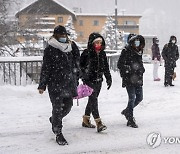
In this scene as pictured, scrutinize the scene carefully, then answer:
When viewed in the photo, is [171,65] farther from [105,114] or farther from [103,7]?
[103,7]

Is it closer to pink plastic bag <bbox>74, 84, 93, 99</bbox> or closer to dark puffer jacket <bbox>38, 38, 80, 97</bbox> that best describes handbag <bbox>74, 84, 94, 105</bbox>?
pink plastic bag <bbox>74, 84, 93, 99</bbox>

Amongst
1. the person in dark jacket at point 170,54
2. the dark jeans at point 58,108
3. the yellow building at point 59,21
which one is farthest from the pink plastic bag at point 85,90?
the yellow building at point 59,21

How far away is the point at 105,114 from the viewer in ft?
25.0

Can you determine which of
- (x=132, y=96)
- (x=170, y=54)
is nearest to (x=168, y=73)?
(x=170, y=54)

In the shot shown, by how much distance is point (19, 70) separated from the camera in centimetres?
1052

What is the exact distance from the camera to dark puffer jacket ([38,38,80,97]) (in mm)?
5285

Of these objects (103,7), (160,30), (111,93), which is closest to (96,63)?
(111,93)

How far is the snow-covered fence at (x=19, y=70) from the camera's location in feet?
34.0

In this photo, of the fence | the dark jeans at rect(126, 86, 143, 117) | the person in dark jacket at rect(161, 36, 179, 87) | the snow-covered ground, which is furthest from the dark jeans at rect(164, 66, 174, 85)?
the dark jeans at rect(126, 86, 143, 117)

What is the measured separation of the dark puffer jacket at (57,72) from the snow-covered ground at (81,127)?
92cm

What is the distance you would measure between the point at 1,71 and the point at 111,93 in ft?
11.7

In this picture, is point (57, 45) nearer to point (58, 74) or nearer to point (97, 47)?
point (58, 74)

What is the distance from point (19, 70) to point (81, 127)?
472cm

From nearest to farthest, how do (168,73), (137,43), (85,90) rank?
(85,90) → (137,43) → (168,73)
